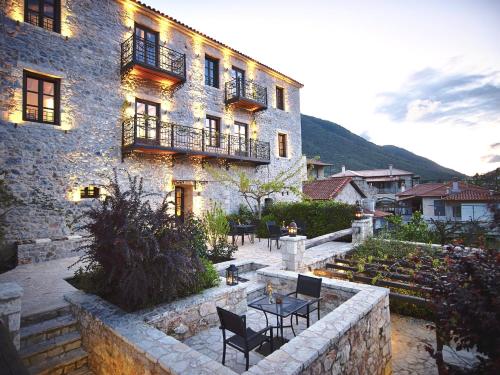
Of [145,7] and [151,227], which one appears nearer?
[151,227]

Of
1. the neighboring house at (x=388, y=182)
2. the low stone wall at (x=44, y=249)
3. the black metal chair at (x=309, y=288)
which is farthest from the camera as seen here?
the neighboring house at (x=388, y=182)

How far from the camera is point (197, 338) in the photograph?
4.02 m

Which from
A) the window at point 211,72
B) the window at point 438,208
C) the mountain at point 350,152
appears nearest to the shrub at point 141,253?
the window at point 211,72

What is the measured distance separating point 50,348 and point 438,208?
31629 millimetres

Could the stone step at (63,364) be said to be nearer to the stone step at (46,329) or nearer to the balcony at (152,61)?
the stone step at (46,329)

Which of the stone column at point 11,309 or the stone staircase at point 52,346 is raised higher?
the stone column at point 11,309

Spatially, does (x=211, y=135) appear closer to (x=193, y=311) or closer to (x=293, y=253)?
(x=293, y=253)

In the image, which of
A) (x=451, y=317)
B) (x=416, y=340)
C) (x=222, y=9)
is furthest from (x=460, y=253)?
(x=222, y=9)

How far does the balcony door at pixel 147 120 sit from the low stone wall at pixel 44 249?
435cm

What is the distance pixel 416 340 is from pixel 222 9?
626 inches

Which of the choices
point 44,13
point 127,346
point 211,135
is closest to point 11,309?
point 127,346

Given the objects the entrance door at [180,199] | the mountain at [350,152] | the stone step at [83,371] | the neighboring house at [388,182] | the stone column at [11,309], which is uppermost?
the mountain at [350,152]

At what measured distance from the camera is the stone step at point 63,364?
335 cm

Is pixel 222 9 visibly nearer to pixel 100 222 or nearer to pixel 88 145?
pixel 88 145
